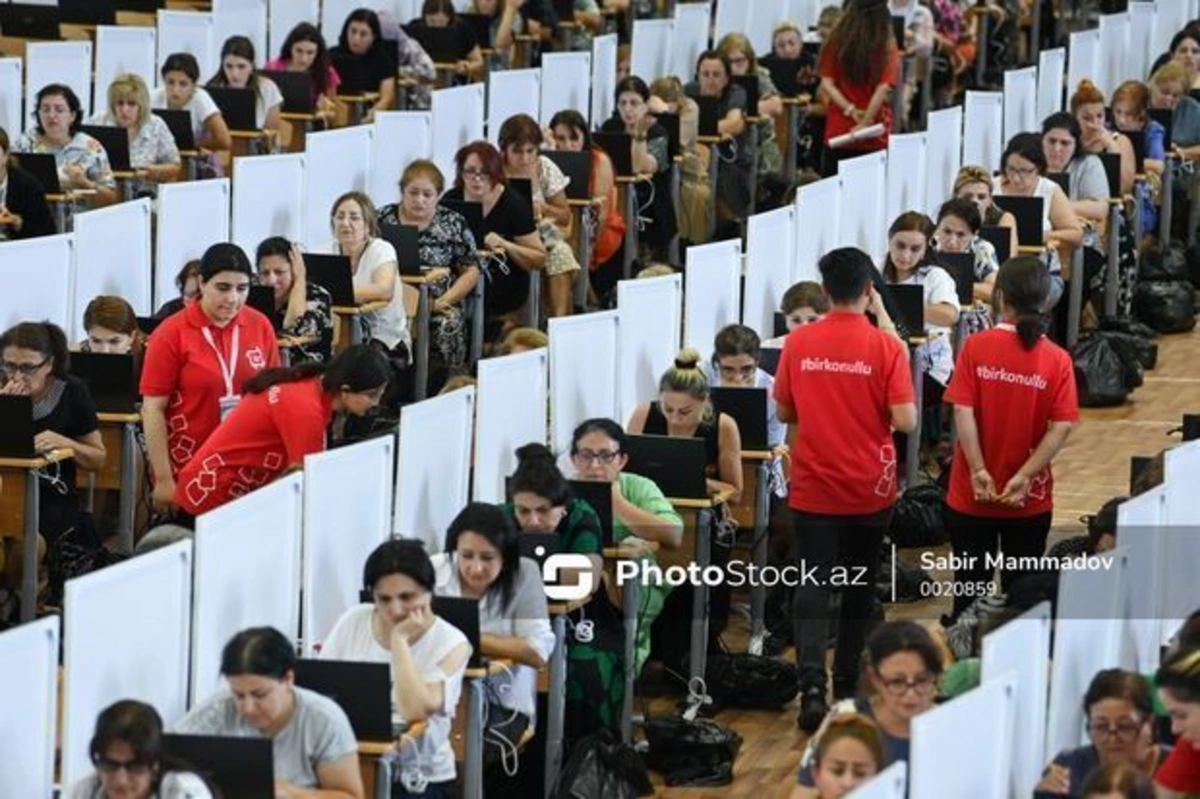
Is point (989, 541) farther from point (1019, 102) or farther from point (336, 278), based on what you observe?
point (1019, 102)

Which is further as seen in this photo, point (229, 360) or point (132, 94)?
point (132, 94)

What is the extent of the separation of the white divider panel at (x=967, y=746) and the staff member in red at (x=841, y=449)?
1.94 meters

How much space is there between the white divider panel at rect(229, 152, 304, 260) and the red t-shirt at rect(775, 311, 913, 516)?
10.2 ft

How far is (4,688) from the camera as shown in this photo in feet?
20.1

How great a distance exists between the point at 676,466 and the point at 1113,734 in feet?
7.32

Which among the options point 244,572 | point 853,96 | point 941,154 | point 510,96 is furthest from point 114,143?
point 244,572

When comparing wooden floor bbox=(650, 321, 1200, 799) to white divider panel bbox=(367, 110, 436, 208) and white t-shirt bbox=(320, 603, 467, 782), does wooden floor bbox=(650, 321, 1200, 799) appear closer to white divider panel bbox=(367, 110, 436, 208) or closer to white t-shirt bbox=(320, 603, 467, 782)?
white t-shirt bbox=(320, 603, 467, 782)

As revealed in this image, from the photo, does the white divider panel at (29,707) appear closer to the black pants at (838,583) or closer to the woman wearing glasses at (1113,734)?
the woman wearing glasses at (1113,734)

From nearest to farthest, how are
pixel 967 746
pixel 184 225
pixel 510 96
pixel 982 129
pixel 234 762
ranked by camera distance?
pixel 967 746 < pixel 234 762 < pixel 184 225 < pixel 982 129 < pixel 510 96

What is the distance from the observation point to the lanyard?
8.83 metres

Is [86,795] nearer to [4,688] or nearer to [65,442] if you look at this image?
[4,688]

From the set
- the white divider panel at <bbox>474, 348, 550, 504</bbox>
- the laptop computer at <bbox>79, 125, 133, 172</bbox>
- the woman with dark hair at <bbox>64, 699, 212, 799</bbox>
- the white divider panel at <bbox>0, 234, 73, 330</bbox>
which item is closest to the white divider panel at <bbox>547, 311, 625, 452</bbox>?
the white divider panel at <bbox>474, 348, 550, 504</bbox>

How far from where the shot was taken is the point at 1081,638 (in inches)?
276

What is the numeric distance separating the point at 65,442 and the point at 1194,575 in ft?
10.1
